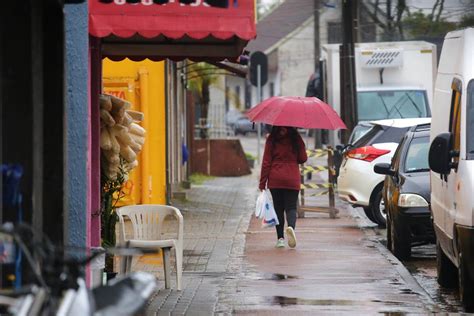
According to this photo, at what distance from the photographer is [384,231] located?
18609 mm

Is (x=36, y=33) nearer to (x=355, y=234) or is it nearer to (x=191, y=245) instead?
(x=191, y=245)

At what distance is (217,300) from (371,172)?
7.89 m

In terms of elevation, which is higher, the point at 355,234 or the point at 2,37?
the point at 2,37

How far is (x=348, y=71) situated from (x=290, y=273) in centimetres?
1299

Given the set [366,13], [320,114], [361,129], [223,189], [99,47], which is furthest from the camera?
[366,13]

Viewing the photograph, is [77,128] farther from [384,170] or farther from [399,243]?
[384,170]

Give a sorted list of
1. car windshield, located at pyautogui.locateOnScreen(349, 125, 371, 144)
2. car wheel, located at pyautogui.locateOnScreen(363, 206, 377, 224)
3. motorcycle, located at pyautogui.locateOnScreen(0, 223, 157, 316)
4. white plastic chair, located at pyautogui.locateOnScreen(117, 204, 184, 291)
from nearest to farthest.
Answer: motorcycle, located at pyautogui.locateOnScreen(0, 223, 157, 316) → white plastic chair, located at pyautogui.locateOnScreen(117, 204, 184, 291) → car wheel, located at pyautogui.locateOnScreen(363, 206, 377, 224) → car windshield, located at pyautogui.locateOnScreen(349, 125, 371, 144)

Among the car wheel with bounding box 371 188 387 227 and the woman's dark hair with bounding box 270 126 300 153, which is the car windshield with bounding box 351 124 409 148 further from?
the woman's dark hair with bounding box 270 126 300 153

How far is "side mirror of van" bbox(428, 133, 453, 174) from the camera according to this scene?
11.0 meters

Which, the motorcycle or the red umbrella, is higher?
the red umbrella

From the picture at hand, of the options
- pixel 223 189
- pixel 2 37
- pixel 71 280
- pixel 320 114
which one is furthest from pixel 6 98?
pixel 223 189

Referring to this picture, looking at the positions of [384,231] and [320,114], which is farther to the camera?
[384,231]

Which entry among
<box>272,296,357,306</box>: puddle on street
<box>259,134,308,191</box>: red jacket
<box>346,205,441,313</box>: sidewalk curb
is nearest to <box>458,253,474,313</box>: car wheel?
<box>346,205,441,313</box>: sidewalk curb

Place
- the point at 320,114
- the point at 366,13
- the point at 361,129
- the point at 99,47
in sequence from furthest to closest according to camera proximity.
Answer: the point at 366,13 → the point at 361,129 → the point at 320,114 → the point at 99,47
